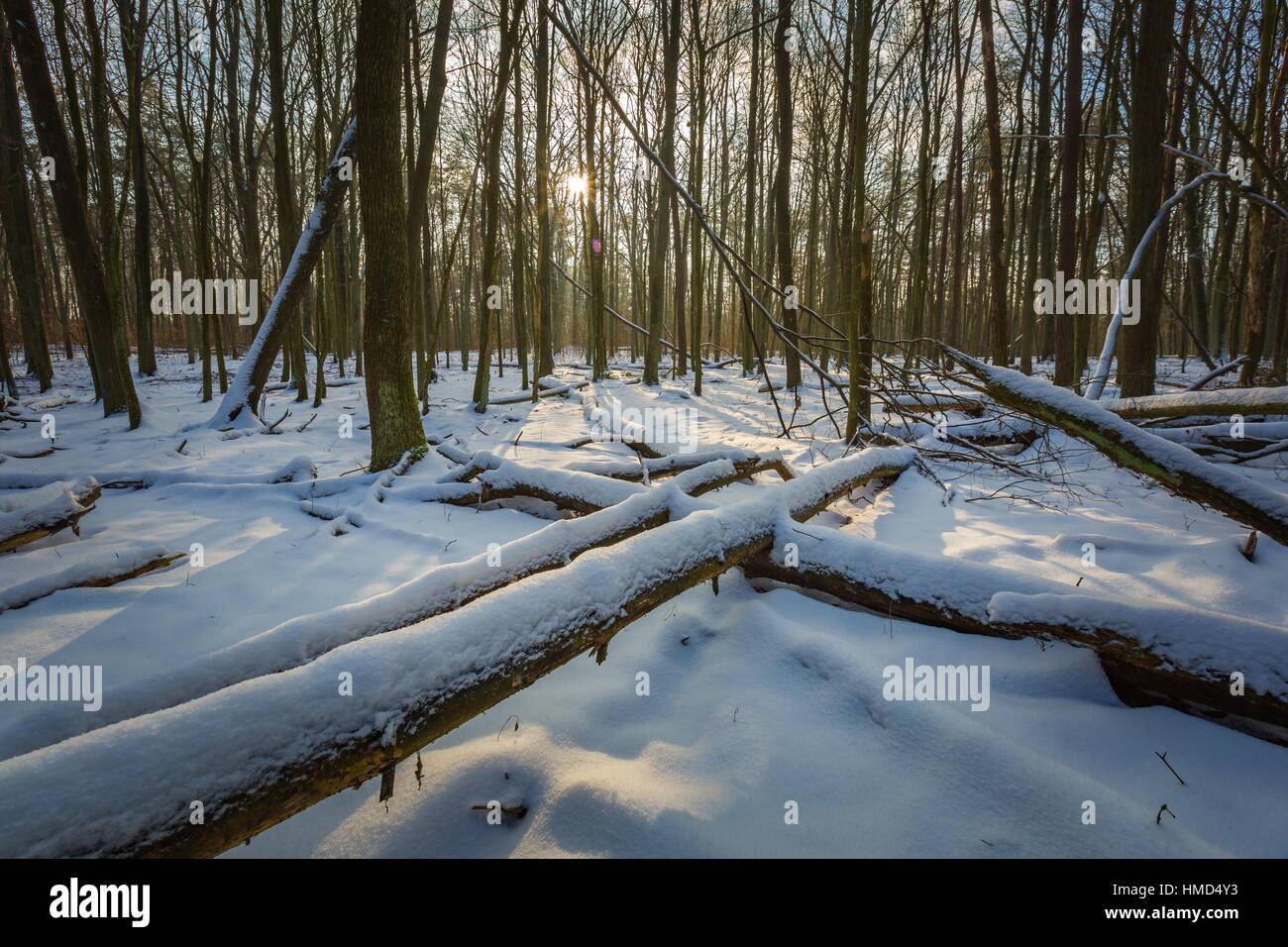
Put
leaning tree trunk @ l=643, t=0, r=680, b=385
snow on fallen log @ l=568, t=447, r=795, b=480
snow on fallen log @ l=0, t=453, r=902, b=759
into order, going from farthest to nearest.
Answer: leaning tree trunk @ l=643, t=0, r=680, b=385
snow on fallen log @ l=568, t=447, r=795, b=480
snow on fallen log @ l=0, t=453, r=902, b=759

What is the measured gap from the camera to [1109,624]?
5.11 feet

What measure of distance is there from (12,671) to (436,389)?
11841 mm

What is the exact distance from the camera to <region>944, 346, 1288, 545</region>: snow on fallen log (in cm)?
183

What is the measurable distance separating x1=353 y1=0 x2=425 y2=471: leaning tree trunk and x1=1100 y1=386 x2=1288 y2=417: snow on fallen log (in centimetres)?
466

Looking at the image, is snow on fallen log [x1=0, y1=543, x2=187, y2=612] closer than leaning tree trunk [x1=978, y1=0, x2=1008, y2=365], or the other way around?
snow on fallen log [x1=0, y1=543, x2=187, y2=612]

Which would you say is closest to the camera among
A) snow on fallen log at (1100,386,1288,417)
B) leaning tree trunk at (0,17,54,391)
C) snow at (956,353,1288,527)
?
snow at (956,353,1288,527)

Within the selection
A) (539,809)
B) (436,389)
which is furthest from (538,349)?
(539,809)

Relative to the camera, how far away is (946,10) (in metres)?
9.31

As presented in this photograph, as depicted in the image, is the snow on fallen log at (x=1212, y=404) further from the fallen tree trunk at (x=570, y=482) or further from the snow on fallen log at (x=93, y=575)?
the snow on fallen log at (x=93, y=575)

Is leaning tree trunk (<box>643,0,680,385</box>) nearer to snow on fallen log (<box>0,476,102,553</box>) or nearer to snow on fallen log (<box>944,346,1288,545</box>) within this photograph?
snow on fallen log (<box>944,346,1288,545</box>)

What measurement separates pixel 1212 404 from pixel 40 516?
6.49 m

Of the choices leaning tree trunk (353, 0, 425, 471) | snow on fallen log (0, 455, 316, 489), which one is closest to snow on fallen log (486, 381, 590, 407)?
leaning tree trunk (353, 0, 425, 471)

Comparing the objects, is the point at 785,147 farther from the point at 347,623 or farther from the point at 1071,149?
the point at 347,623

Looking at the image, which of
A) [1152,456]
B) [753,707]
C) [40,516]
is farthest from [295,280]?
[1152,456]
